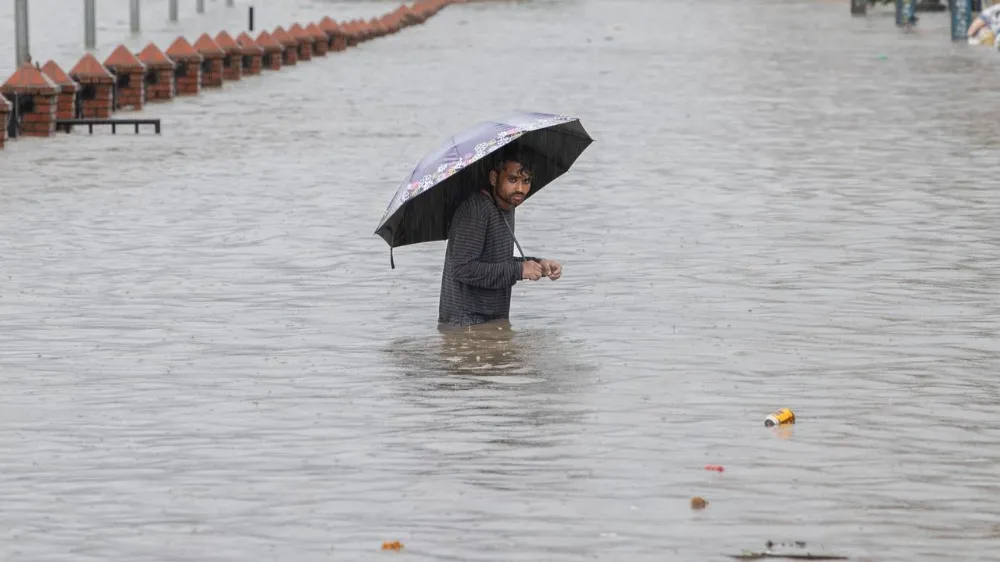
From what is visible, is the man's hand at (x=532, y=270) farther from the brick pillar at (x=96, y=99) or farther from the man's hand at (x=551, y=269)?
the brick pillar at (x=96, y=99)

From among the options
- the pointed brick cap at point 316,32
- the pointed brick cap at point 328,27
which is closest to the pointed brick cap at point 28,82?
the pointed brick cap at point 316,32

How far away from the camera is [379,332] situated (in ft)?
35.7

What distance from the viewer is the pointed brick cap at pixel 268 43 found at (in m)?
37.0

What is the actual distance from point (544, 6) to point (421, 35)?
1071 inches

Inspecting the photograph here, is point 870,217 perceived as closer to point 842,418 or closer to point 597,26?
point 842,418

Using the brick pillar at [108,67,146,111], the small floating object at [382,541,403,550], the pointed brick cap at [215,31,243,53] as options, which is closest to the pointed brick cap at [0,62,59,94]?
the brick pillar at [108,67,146,111]

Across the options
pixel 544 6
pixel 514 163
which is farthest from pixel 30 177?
pixel 544 6

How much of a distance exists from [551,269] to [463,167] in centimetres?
63

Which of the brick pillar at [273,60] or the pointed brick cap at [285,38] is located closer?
the brick pillar at [273,60]

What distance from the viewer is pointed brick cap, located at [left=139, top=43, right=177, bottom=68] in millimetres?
28531

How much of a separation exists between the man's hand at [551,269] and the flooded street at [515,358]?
0.38 metres

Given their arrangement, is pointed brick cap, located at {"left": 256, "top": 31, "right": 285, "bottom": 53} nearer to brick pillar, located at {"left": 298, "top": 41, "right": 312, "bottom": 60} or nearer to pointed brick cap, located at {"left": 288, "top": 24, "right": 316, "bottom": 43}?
pointed brick cap, located at {"left": 288, "top": 24, "right": 316, "bottom": 43}

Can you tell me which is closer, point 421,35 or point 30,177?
point 30,177

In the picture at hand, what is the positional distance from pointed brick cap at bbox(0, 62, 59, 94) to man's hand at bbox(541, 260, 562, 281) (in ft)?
44.1
